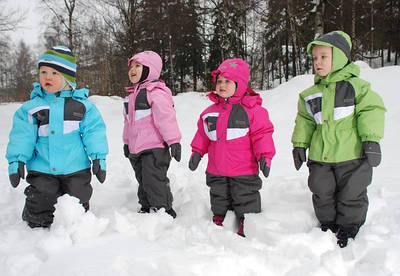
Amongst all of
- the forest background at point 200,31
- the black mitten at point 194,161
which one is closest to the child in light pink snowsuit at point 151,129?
the black mitten at point 194,161

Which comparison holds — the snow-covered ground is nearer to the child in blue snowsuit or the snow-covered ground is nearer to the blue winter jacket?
the child in blue snowsuit

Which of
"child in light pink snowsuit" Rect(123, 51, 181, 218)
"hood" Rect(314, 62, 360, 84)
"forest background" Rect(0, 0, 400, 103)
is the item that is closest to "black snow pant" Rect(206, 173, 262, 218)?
"child in light pink snowsuit" Rect(123, 51, 181, 218)

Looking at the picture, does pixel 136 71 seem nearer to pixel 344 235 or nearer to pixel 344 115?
pixel 344 115

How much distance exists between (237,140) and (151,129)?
782 millimetres

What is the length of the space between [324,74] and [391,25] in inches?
930

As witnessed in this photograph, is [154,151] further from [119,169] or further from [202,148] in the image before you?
[119,169]

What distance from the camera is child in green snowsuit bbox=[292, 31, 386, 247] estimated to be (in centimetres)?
208

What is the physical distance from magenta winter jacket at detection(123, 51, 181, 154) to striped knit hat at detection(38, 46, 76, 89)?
53cm

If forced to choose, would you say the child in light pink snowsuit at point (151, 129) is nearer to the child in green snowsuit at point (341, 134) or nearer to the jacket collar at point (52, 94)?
the jacket collar at point (52, 94)

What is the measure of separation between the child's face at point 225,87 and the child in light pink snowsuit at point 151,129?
48cm

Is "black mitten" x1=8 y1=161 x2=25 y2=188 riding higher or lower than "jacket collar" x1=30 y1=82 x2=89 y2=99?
lower

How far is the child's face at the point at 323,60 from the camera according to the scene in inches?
84.4

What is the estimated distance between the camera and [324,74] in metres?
2.19

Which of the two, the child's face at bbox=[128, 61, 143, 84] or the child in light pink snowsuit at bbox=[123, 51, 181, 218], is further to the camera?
the child's face at bbox=[128, 61, 143, 84]
